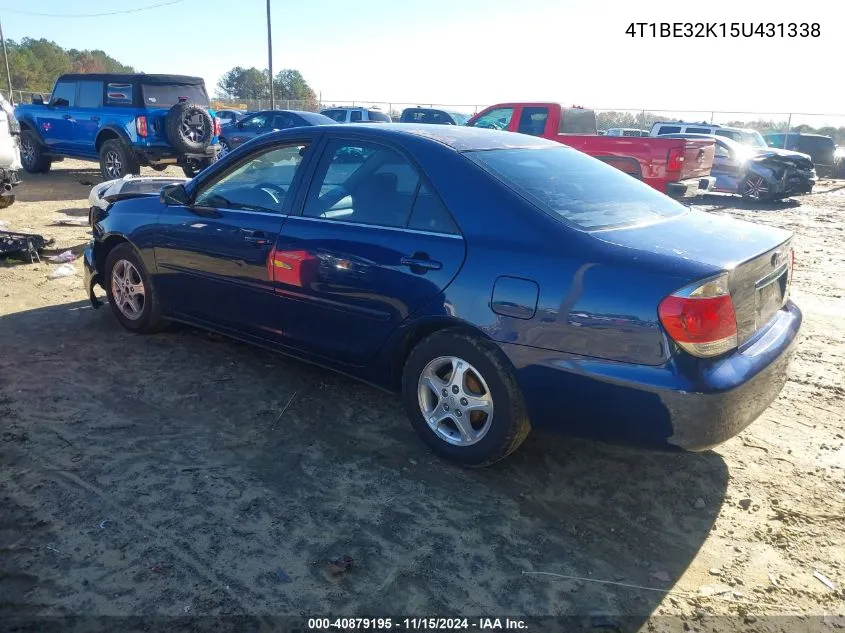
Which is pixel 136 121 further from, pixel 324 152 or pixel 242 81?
pixel 242 81

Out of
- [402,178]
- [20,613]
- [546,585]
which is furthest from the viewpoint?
[402,178]

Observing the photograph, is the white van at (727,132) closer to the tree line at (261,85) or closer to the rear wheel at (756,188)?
the rear wheel at (756,188)

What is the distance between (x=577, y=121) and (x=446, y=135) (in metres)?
10.0

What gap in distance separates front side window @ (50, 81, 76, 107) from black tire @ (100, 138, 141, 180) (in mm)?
1587

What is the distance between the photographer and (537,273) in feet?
9.38

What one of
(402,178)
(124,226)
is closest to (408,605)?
(402,178)

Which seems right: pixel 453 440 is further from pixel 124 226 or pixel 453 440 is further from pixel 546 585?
pixel 124 226

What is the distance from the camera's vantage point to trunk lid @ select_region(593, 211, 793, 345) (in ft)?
9.04

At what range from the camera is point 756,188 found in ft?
51.2

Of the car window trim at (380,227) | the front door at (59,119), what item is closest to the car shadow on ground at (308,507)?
the car window trim at (380,227)

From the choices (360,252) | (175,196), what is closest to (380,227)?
(360,252)

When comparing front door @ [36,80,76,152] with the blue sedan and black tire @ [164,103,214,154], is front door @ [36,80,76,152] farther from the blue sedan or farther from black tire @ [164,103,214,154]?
the blue sedan

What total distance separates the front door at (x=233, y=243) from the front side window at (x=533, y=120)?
362 inches

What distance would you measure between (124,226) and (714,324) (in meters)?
4.05
